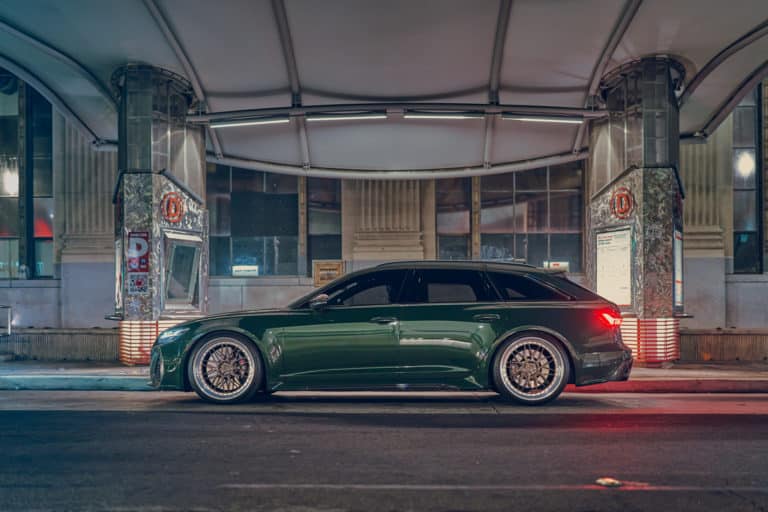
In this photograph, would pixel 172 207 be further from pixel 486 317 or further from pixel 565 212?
pixel 565 212

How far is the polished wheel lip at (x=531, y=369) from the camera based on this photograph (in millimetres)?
7512

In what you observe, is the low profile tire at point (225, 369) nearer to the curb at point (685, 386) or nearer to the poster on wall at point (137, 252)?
the curb at point (685, 386)

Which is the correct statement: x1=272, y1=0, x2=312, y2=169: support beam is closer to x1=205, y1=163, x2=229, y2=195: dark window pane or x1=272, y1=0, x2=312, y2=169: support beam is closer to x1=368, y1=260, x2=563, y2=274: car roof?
x1=368, y1=260, x2=563, y2=274: car roof

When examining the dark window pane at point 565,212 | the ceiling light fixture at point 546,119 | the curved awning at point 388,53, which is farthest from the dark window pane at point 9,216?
the dark window pane at point 565,212

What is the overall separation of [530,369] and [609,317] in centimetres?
102

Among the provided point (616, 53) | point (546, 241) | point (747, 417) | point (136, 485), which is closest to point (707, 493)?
point (747, 417)

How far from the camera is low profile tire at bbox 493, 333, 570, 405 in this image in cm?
750

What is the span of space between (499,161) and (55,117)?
452 inches

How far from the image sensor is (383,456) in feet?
16.9

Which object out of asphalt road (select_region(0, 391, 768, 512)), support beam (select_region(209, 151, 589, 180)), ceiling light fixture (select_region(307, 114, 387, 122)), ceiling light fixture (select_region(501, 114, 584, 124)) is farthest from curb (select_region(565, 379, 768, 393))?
support beam (select_region(209, 151, 589, 180))

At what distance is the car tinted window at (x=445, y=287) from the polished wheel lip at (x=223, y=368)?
176 cm

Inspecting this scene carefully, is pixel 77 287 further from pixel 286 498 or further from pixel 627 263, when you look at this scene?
pixel 286 498

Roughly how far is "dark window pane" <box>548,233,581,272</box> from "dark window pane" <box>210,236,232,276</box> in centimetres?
850

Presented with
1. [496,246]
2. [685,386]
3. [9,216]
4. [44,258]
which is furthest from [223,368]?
[9,216]
